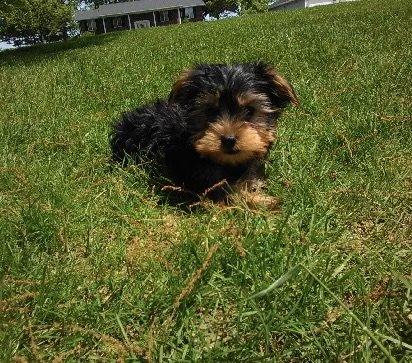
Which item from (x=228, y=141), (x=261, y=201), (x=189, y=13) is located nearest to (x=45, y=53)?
(x=228, y=141)

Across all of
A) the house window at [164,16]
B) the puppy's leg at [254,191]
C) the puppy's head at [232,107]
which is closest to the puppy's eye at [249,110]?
the puppy's head at [232,107]

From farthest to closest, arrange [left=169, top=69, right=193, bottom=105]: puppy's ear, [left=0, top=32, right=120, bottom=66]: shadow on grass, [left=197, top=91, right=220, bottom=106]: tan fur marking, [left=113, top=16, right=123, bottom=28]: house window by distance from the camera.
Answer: [left=113, top=16, right=123, bottom=28]: house window
[left=0, top=32, right=120, bottom=66]: shadow on grass
[left=169, top=69, right=193, bottom=105]: puppy's ear
[left=197, top=91, right=220, bottom=106]: tan fur marking

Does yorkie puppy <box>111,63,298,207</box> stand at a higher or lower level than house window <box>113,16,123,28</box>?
lower

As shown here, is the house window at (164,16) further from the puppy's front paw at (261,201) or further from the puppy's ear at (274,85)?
the puppy's front paw at (261,201)

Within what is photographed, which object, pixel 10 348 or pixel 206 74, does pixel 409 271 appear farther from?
pixel 206 74

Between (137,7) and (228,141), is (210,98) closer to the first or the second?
(228,141)

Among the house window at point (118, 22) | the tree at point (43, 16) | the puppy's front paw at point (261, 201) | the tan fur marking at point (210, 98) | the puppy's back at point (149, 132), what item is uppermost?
the tree at point (43, 16)

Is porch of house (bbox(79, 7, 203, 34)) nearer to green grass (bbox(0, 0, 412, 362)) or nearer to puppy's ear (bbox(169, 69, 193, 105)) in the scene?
green grass (bbox(0, 0, 412, 362))

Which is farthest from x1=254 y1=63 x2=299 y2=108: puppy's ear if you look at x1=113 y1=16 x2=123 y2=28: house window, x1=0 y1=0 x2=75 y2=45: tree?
Answer: x1=113 y1=16 x2=123 y2=28: house window
